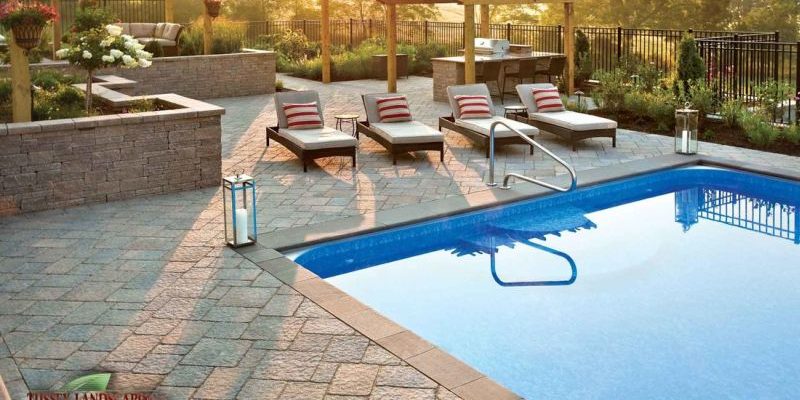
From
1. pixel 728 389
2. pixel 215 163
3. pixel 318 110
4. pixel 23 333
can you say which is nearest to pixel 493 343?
A: pixel 728 389

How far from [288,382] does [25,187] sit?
218 inches

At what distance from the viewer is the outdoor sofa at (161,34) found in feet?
70.5

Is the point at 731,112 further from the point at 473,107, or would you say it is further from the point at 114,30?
the point at 114,30

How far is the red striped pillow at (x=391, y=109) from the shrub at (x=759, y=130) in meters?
4.89

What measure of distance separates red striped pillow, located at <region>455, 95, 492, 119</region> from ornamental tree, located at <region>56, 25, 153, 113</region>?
4.58m

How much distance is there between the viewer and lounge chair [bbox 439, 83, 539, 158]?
1316 cm

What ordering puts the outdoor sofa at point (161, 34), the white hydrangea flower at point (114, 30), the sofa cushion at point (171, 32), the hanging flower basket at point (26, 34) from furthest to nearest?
the sofa cushion at point (171, 32), the outdoor sofa at point (161, 34), the white hydrangea flower at point (114, 30), the hanging flower basket at point (26, 34)

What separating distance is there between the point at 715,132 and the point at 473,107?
3.80 m

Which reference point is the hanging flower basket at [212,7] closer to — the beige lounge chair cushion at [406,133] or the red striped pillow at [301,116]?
the red striped pillow at [301,116]

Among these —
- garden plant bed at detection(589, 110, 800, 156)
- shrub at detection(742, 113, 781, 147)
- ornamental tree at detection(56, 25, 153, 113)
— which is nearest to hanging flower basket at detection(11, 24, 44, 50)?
ornamental tree at detection(56, 25, 153, 113)

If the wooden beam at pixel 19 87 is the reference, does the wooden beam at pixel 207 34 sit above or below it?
above

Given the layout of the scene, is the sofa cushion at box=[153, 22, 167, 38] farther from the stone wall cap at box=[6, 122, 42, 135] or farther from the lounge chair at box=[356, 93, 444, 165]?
the stone wall cap at box=[6, 122, 42, 135]

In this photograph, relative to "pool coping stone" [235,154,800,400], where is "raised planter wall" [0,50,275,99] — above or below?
above

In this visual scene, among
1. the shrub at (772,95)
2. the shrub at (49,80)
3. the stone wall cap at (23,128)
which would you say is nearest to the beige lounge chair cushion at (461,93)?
the shrub at (772,95)
